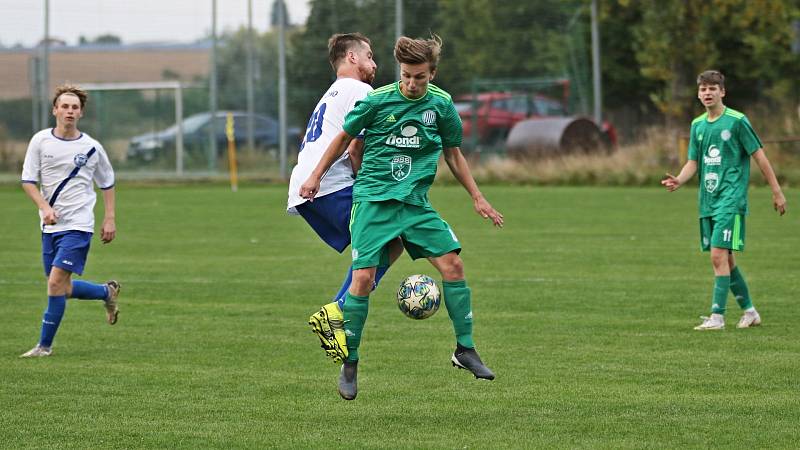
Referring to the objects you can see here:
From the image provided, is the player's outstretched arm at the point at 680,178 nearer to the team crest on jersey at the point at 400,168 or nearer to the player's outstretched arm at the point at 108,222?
the team crest on jersey at the point at 400,168

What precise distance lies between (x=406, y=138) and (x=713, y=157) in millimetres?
4070

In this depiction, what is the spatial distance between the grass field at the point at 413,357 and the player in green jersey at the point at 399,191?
1.56ft

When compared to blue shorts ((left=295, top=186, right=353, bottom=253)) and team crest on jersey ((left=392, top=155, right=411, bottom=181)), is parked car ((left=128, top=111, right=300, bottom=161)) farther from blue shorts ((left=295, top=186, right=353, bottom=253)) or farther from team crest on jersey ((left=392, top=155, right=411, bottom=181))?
team crest on jersey ((left=392, top=155, right=411, bottom=181))

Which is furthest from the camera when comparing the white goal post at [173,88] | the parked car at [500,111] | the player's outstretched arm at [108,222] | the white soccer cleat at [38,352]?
the white goal post at [173,88]

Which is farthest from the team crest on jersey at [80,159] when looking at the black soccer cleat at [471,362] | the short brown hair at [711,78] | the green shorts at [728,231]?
the green shorts at [728,231]

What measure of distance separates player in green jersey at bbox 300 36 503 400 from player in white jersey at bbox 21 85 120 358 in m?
2.93

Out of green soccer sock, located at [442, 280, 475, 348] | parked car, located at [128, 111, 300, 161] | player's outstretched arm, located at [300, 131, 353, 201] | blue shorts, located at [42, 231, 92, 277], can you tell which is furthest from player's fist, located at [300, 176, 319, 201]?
parked car, located at [128, 111, 300, 161]

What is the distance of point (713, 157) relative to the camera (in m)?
10.4

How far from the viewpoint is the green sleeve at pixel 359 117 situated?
23.2 feet

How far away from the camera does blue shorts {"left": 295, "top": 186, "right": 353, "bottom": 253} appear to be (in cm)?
782

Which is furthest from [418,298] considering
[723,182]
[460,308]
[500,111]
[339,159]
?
[500,111]

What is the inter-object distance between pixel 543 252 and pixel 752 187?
522 inches

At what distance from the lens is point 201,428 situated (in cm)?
669

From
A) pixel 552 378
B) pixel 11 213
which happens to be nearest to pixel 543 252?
pixel 552 378
